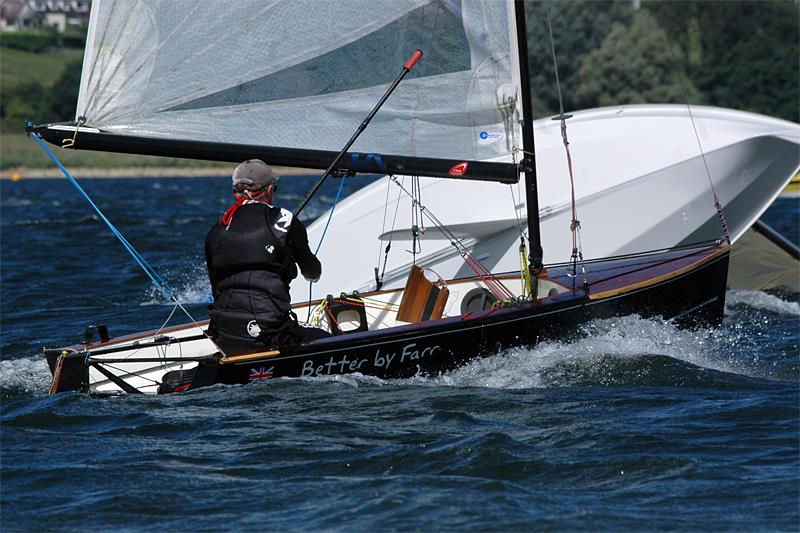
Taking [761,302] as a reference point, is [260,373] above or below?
above

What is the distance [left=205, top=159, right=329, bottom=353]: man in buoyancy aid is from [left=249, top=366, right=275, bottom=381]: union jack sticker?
5.5 inches

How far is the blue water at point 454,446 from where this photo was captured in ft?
15.8

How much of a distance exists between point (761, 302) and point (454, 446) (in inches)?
241

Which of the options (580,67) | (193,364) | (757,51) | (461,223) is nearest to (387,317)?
(193,364)

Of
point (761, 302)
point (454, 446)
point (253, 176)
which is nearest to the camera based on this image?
point (454, 446)

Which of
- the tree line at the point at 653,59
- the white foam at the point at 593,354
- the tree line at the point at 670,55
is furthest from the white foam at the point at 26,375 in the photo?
the tree line at the point at 670,55

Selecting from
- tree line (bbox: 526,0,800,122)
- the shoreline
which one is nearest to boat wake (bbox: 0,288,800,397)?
tree line (bbox: 526,0,800,122)

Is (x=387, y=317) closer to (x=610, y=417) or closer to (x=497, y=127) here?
(x=497, y=127)

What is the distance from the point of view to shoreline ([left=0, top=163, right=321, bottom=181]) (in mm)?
52500

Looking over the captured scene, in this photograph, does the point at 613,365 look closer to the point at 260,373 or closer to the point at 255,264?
the point at 260,373

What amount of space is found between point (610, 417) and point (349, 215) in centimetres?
563

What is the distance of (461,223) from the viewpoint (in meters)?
10.6

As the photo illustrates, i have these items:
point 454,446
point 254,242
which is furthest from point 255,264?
point 454,446

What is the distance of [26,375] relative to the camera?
7.57 metres
